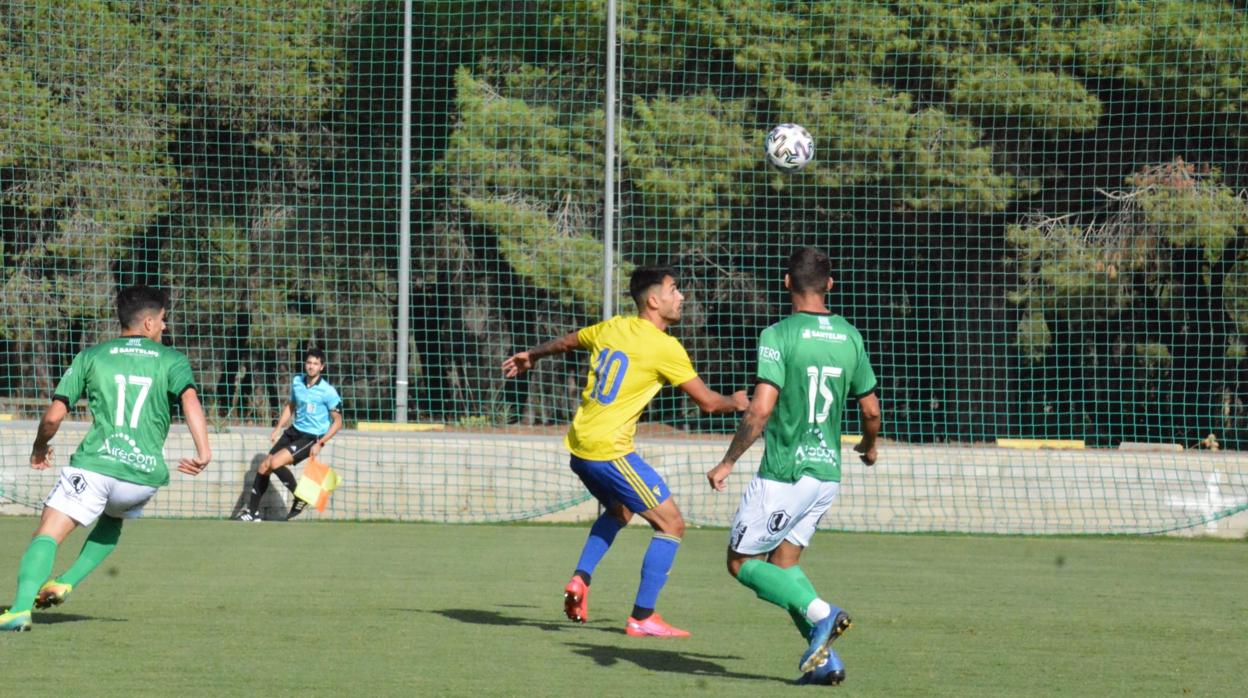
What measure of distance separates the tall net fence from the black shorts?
122 cm

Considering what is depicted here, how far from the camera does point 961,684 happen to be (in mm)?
6707

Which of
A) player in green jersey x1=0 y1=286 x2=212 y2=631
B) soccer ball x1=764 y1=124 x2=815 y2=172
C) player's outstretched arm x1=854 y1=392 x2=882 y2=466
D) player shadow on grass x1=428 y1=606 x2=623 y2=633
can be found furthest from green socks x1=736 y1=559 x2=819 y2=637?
soccer ball x1=764 y1=124 x2=815 y2=172

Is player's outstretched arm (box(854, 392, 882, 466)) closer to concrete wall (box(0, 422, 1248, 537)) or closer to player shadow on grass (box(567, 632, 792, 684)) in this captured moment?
player shadow on grass (box(567, 632, 792, 684))

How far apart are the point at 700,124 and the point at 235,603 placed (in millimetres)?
12244

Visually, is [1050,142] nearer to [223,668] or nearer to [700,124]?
[700,124]

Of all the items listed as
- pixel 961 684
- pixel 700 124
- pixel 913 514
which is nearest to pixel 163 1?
pixel 700 124

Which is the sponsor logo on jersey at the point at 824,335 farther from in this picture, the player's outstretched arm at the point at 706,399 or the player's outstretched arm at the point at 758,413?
the player's outstretched arm at the point at 706,399

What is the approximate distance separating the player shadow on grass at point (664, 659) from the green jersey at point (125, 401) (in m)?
2.38

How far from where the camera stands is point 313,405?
1600 cm

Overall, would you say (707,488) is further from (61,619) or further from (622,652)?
(61,619)

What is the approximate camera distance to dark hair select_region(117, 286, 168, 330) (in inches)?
316

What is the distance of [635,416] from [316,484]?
7820mm

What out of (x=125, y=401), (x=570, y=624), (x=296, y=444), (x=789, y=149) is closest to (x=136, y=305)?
(x=125, y=401)

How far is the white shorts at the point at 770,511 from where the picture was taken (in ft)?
21.6
